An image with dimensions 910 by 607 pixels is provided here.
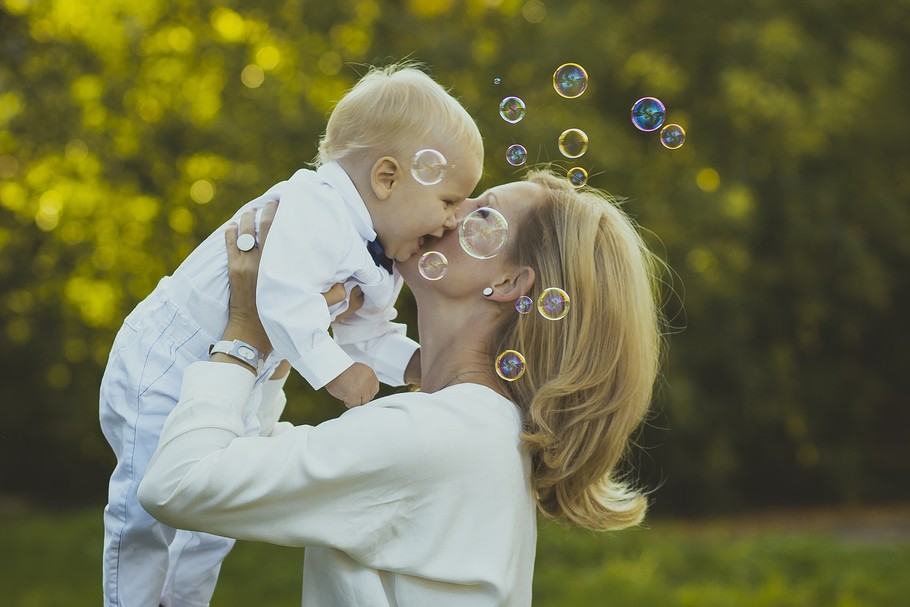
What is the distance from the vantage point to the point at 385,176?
7.88 feet

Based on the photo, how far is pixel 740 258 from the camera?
9695 mm

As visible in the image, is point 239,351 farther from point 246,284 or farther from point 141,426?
point 141,426

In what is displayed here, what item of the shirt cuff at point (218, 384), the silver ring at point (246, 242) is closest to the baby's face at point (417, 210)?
the silver ring at point (246, 242)

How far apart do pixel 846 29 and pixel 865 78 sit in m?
0.80

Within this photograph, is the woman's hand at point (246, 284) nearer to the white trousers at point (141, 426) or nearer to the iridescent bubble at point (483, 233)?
the white trousers at point (141, 426)

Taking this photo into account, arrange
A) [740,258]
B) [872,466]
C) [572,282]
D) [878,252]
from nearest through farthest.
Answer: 1. [572,282]
2. [740,258]
3. [878,252]
4. [872,466]

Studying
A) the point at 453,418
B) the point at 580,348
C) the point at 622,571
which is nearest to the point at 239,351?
the point at 453,418

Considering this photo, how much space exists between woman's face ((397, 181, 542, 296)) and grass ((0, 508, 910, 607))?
3.69 meters

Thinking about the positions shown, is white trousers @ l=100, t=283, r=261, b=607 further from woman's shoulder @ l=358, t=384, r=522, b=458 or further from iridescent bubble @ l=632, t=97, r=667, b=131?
iridescent bubble @ l=632, t=97, r=667, b=131

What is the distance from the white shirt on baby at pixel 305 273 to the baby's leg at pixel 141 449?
0.09 m

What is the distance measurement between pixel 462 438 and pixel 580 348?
1.15ft

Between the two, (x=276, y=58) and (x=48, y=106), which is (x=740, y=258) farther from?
(x=48, y=106)

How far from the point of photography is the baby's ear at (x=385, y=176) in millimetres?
2381

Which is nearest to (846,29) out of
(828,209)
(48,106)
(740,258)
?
(828,209)
